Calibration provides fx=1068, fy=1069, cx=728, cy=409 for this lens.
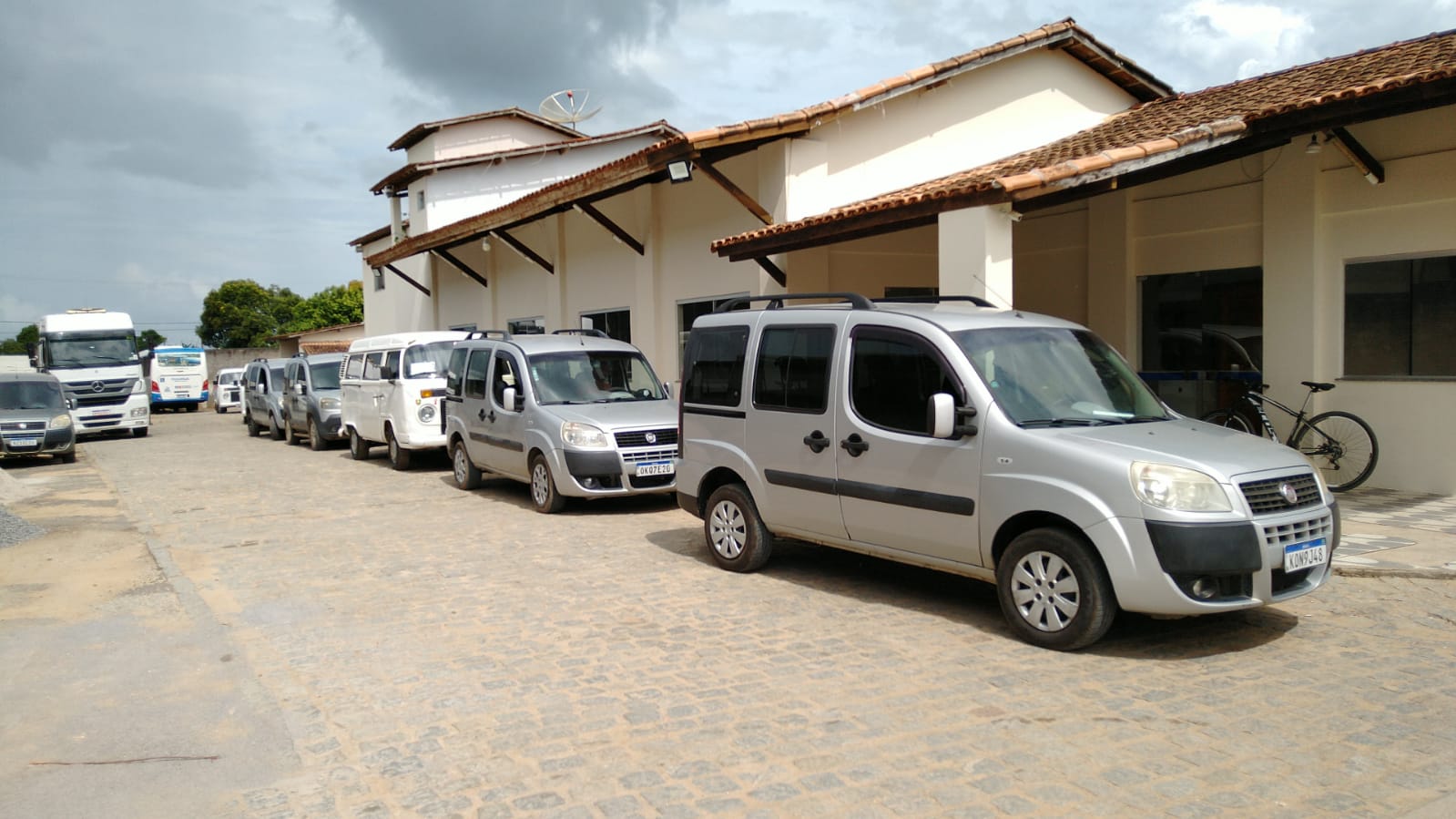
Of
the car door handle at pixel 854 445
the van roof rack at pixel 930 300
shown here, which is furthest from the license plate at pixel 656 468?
the car door handle at pixel 854 445

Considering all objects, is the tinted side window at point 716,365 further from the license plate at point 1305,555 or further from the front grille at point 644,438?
the license plate at point 1305,555

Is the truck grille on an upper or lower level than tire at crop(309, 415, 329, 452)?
upper

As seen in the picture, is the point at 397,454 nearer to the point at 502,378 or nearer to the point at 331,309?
the point at 502,378

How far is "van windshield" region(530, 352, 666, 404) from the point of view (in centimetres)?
1172

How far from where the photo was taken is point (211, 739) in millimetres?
4785

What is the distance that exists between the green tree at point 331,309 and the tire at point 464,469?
49149 millimetres

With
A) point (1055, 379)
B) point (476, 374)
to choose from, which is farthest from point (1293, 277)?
point (476, 374)

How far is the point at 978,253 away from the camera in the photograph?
10148mm

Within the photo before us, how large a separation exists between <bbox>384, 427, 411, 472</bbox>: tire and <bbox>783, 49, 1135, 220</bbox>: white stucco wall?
266 inches

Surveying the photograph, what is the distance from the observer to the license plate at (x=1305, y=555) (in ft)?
18.2

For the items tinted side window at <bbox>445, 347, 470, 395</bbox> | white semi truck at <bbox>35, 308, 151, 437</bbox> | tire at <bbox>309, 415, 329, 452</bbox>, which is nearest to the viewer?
tinted side window at <bbox>445, 347, 470, 395</bbox>

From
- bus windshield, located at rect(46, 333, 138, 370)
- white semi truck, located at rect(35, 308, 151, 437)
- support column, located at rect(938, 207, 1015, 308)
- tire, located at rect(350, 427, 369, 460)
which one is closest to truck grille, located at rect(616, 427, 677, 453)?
support column, located at rect(938, 207, 1015, 308)

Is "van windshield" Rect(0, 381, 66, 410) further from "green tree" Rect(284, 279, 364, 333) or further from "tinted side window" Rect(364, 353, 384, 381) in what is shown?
"green tree" Rect(284, 279, 364, 333)

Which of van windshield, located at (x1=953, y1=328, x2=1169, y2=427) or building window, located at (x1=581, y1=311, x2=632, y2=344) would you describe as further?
building window, located at (x1=581, y1=311, x2=632, y2=344)
